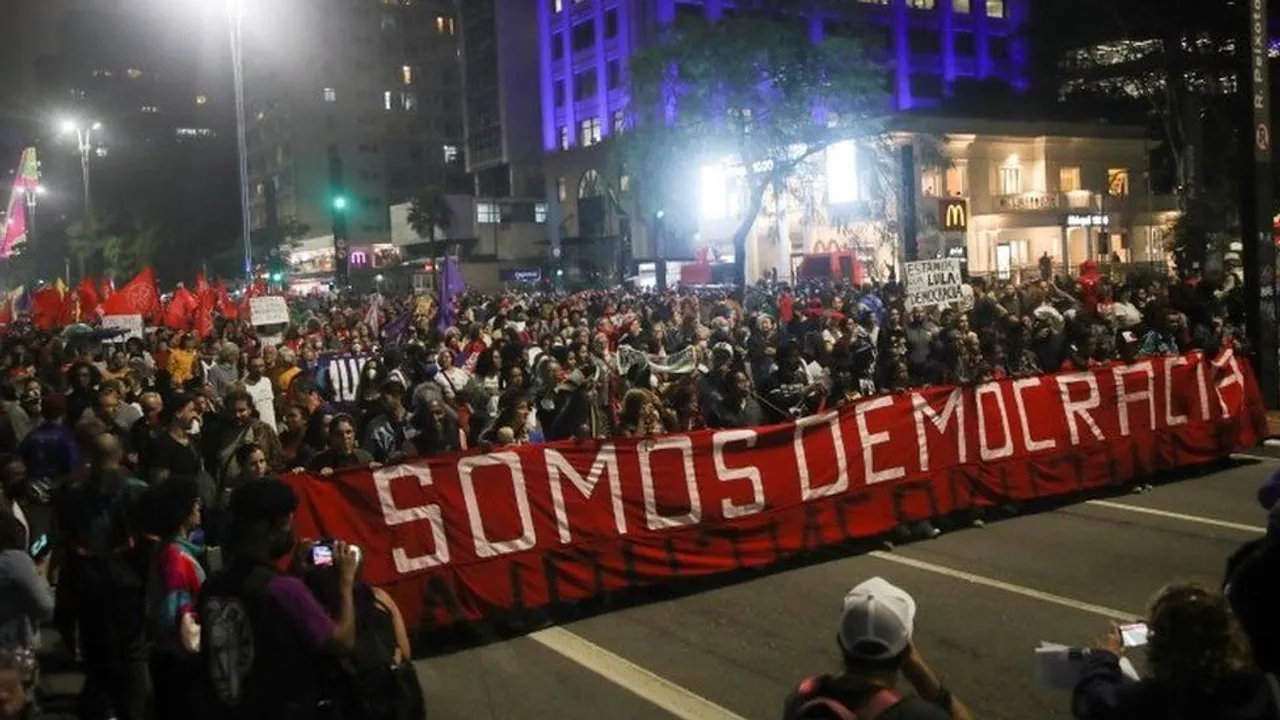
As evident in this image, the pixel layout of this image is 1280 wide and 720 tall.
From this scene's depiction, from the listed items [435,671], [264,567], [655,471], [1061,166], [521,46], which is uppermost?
[521,46]

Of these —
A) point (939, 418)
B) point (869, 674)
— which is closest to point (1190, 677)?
point (869, 674)

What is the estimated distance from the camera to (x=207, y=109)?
13888 cm

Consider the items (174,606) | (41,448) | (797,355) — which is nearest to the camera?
(174,606)

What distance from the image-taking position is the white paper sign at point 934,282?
1537cm

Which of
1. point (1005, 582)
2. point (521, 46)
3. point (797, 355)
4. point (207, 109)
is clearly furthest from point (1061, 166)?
point (207, 109)

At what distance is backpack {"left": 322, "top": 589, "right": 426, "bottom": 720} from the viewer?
3631 mm

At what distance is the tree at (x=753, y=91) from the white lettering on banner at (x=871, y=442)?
29880mm

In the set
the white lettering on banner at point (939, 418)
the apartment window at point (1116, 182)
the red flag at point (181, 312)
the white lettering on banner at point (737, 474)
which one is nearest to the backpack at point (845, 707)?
the white lettering on banner at point (737, 474)

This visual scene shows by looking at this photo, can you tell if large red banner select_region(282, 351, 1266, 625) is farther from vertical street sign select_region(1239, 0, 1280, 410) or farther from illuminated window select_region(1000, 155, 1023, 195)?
illuminated window select_region(1000, 155, 1023, 195)

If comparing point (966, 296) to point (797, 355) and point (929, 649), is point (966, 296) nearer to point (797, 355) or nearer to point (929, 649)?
point (797, 355)

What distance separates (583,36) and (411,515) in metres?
71.5

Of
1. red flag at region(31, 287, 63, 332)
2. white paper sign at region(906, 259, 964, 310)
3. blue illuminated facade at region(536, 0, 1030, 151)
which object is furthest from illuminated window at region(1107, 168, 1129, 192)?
red flag at region(31, 287, 63, 332)

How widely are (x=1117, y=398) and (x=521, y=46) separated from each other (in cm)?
7883

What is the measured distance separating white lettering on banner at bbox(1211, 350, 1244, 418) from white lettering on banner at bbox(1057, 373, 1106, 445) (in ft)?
6.43
